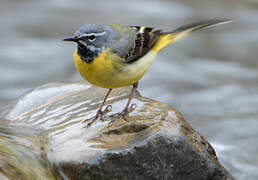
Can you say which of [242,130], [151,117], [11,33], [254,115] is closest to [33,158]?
[151,117]

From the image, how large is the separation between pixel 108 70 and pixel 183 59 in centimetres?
809

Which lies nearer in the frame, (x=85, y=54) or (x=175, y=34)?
(x=85, y=54)

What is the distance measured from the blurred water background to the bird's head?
357cm

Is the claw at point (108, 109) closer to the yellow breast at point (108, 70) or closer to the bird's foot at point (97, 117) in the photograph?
the bird's foot at point (97, 117)

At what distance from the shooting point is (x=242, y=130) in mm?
9969

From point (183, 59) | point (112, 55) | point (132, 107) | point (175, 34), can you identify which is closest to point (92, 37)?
point (112, 55)

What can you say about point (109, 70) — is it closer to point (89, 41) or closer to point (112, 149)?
point (89, 41)

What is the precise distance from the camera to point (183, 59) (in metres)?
13.8

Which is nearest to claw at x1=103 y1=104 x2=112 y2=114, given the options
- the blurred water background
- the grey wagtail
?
the grey wagtail

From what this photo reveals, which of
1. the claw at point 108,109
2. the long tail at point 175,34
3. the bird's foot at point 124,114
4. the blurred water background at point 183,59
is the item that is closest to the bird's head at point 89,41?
the bird's foot at point 124,114

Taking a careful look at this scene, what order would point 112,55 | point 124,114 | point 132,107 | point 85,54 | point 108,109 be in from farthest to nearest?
point 108,109
point 132,107
point 124,114
point 112,55
point 85,54

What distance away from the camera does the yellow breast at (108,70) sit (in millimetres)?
5910

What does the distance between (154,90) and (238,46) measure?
149 inches

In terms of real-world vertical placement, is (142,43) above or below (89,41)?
below
